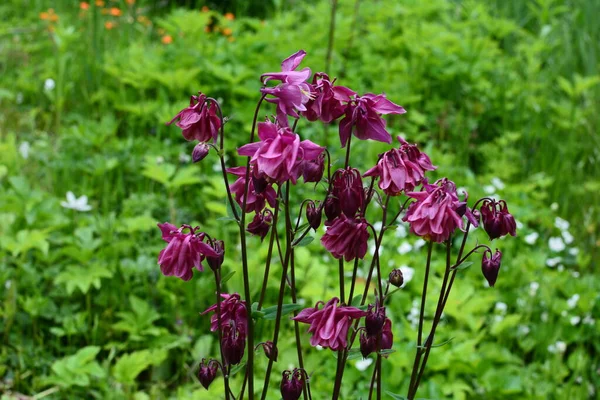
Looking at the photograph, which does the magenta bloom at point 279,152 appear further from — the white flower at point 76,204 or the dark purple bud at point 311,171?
the white flower at point 76,204

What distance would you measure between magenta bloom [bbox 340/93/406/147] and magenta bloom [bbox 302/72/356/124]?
2 cm

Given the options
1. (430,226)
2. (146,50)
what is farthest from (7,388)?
(146,50)

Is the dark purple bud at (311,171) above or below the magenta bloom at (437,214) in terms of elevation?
above

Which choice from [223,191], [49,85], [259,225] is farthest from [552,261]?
[49,85]

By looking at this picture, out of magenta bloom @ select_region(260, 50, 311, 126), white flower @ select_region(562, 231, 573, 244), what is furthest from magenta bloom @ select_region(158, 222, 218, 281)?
white flower @ select_region(562, 231, 573, 244)

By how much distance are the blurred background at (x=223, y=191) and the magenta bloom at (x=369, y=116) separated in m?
0.46

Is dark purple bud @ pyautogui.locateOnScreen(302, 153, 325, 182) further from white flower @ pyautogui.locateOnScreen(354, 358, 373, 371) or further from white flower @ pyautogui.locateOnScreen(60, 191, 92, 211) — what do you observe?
white flower @ pyautogui.locateOnScreen(60, 191, 92, 211)

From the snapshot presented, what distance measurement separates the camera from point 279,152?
106 centimetres

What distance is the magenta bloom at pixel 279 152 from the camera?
105cm

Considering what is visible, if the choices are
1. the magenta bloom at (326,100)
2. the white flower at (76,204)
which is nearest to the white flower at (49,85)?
the white flower at (76,204)

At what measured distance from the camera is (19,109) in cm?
408

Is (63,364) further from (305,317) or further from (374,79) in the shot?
(374,79)

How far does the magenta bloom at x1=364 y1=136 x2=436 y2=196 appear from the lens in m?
1.16

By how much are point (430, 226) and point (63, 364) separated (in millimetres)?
1397
